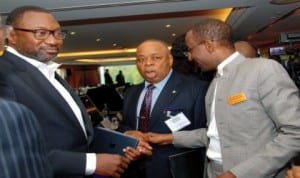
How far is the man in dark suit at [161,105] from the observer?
6.54 ft

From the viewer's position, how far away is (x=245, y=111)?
1468 mm

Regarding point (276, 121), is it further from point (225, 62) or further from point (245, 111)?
point (225, 62)

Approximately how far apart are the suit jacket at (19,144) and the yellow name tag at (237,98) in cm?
98

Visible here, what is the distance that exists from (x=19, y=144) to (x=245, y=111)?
1.05 metres

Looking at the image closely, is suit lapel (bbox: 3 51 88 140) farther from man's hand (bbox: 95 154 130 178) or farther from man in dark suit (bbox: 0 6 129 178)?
man's hand (bbox: 95 154 130 178)

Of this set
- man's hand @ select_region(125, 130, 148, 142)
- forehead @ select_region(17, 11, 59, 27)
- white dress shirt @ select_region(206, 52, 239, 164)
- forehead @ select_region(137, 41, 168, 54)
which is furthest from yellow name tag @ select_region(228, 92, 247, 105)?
forehead @ select_region(17, 11, 59, 27)

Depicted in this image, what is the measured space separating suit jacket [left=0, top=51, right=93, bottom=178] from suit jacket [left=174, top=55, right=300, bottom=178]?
681 millimetres

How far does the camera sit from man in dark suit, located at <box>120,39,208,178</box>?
1994mm

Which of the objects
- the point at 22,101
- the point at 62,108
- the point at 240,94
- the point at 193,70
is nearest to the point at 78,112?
the point at 62,108

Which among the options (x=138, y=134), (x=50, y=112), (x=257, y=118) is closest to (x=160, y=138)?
(x=138, y=134)

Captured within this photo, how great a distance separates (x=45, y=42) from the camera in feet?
4.90

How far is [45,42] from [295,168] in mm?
1238

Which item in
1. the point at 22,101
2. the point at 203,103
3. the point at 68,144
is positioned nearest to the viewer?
the point at 22,101

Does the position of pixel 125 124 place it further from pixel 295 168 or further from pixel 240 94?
pixel 295 168
